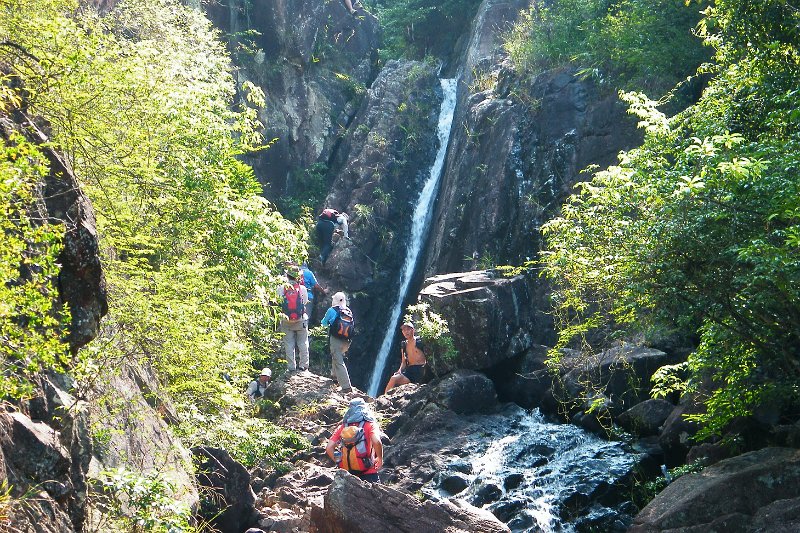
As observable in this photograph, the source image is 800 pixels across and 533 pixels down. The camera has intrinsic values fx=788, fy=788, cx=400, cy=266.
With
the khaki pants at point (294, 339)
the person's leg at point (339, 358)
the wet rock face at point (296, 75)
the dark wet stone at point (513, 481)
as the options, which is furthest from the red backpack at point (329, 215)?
the dark wet stone at point (513, 481)

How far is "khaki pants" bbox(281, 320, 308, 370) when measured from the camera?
17.1 m

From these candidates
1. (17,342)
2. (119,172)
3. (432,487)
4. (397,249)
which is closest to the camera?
(17,342)

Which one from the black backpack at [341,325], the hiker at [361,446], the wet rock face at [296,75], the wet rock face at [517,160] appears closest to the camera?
the hiker at [361,446]

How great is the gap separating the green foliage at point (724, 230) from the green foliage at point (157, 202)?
14.7 feet

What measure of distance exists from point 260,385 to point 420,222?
983 centimetres

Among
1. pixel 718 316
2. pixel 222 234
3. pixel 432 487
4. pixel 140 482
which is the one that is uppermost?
pixel 222 234

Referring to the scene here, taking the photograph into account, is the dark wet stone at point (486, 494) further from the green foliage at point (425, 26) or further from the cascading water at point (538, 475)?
the green foliage at point (425, 26)

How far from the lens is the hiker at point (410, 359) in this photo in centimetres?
1678

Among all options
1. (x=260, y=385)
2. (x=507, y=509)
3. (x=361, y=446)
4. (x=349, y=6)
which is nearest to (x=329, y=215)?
(x=260, y=385)

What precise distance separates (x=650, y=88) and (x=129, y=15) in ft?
40.9

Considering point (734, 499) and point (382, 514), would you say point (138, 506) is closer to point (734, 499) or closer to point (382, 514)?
point (382, 514)

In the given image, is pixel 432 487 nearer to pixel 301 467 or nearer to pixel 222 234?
pixel 301 467

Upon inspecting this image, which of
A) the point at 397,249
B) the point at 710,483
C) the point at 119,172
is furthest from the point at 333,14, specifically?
the point at 710,483

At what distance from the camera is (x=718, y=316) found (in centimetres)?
919
